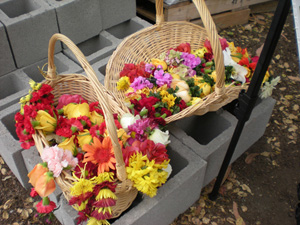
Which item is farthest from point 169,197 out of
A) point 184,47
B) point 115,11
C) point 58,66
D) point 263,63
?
point 115,11

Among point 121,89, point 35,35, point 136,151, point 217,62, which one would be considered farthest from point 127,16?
point 136,151

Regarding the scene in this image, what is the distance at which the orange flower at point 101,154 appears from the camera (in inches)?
46.4

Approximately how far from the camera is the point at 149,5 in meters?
2.88

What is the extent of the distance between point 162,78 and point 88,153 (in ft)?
2.33

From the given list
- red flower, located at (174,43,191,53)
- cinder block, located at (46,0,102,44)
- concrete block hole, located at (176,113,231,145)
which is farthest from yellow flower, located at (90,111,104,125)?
cinder block, located at (46,0,102,44)

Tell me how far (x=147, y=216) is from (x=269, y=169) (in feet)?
3.10

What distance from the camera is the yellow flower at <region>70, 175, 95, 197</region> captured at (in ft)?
3.59

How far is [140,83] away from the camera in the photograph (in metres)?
→ 1.71

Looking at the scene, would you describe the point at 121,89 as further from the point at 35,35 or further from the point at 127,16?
the point at 127,16

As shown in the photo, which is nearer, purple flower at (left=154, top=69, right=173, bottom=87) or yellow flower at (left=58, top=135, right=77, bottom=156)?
yellow flower at (left=58, top=135, right=77, bottom=156)

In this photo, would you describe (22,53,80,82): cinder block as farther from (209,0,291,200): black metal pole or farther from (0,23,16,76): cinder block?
(209,0,291,200): black metal pole

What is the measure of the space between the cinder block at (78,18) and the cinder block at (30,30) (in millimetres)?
54

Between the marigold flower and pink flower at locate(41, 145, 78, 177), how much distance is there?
73mm

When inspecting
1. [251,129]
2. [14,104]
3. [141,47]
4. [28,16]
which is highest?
[28,16]
